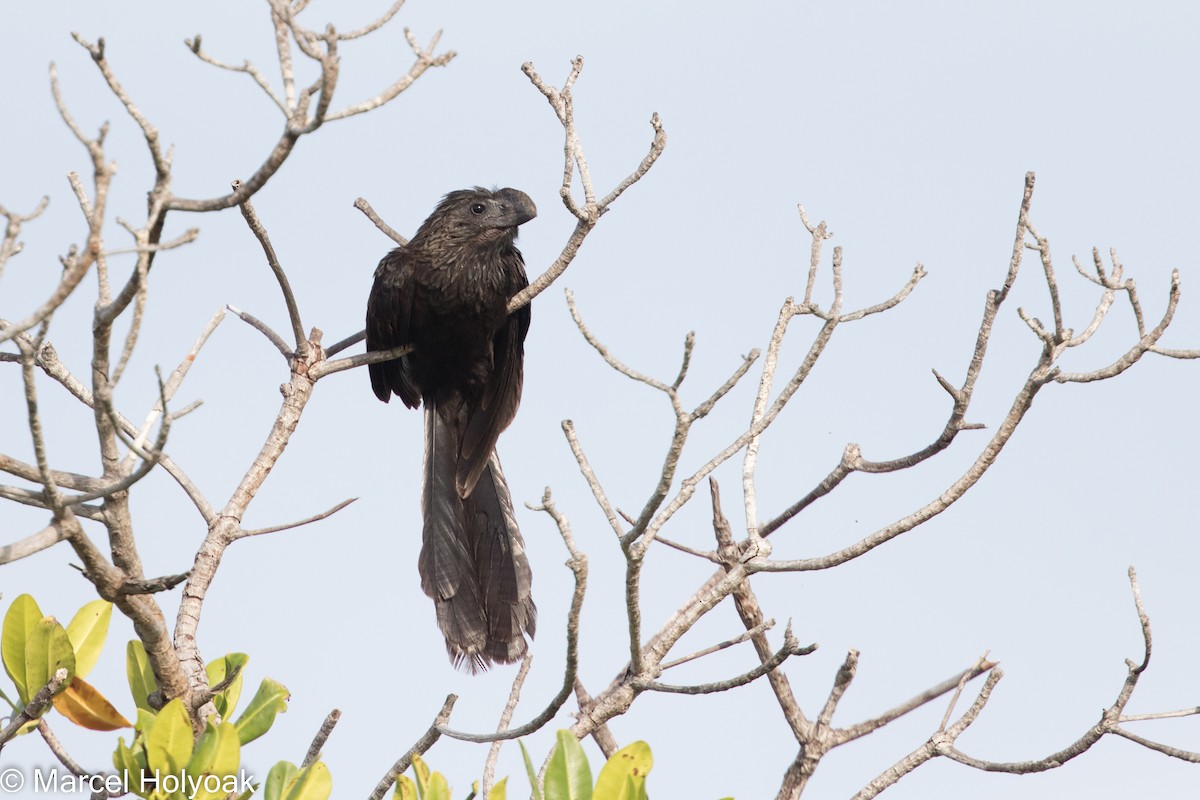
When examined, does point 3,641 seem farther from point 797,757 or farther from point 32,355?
point 797,757

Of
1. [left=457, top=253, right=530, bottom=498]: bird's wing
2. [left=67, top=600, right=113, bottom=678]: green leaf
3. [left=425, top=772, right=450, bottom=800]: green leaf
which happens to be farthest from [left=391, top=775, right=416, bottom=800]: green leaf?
[left=457, top=253, right=530, bottom=498]: bird's wing

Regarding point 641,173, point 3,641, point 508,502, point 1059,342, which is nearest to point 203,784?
point 3,641

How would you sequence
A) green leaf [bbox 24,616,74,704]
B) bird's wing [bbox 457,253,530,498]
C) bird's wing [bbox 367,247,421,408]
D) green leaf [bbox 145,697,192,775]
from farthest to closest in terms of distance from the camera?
bird's wing [bbox 457,253,530,498] < bird's wing [bbox 367,247,421,408] < green leaf [bbox 24,616,74,704] < green leaf [bbox 145,697,192,775]

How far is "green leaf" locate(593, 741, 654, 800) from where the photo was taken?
109 inches

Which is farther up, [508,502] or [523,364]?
[523,364]

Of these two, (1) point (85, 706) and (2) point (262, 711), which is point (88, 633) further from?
(2) point (262, 711)

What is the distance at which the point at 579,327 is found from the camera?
9.86ft

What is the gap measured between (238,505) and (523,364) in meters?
2.29

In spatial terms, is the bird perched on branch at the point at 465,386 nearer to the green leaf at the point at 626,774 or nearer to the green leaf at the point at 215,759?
the green leaf at the point at 215,759

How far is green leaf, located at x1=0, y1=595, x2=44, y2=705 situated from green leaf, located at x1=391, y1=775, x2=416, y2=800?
0.92 metres

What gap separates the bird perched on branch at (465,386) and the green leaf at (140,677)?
1878 mm

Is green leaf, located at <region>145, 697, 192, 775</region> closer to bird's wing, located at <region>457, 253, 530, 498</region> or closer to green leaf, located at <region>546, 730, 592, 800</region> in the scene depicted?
green leaf, located at <region>546, 730, 592, 800</region>

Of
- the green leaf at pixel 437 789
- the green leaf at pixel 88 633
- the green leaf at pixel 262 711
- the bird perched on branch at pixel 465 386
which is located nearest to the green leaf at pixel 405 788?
the green leaf at pixel 437 789

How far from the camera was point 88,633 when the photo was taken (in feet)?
10.9
